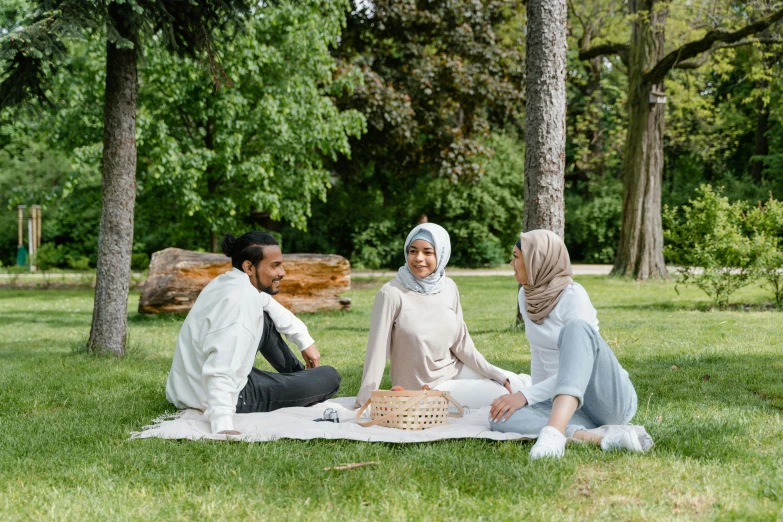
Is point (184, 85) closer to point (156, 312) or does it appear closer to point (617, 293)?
point (156, 312)

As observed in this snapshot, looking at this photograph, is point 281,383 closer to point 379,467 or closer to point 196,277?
point 379,467

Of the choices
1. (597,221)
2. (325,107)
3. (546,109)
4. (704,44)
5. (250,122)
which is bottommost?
(597,221)

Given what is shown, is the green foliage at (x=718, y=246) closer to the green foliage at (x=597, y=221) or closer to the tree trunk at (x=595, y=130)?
the green foliage at (x=597, y=221)

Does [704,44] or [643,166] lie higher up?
[704,44]

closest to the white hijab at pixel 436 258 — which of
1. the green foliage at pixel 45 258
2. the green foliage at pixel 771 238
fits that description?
the green foliage at pixel 771 238

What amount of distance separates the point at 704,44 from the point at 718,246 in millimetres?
6111

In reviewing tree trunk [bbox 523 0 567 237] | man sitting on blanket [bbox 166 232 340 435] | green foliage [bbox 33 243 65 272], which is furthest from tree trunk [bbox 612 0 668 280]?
green foliage [bbox 33 243 65 272]

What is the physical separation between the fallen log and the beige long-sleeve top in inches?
254

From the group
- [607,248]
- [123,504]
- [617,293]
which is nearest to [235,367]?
[123,504]

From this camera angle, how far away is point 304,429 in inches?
177

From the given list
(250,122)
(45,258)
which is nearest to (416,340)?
(250,122)

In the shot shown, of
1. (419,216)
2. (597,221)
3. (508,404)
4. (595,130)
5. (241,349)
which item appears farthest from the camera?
(595,130)

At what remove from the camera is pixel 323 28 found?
54.1 ft

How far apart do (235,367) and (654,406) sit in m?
2.81
